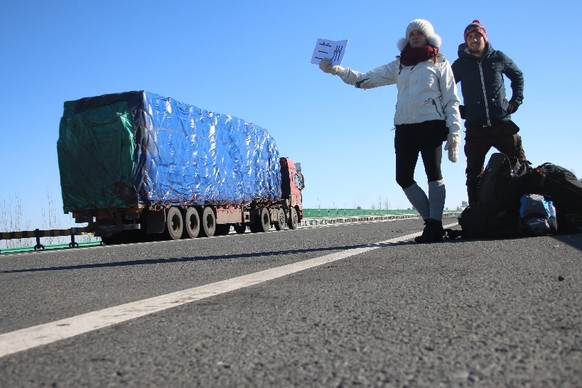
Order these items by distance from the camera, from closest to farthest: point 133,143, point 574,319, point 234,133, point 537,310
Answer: point 574,319, point 537,310, point 133,143, point 234,133

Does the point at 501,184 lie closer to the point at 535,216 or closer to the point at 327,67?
the point at 535,216

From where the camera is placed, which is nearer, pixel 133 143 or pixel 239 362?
pixel 239 362

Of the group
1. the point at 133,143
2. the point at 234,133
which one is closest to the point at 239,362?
the point at 133,143

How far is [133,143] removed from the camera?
1454cm

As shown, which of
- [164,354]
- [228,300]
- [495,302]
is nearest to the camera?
[164,354]

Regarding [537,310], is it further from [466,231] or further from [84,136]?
[84,136]

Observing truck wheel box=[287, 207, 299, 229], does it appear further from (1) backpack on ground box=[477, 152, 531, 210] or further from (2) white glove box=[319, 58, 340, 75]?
(1) backpack on ground box=[477, 152, 531, 210]

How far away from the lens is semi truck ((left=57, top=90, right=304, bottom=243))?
14.6m

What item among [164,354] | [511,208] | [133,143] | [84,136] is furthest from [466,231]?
[84,136]

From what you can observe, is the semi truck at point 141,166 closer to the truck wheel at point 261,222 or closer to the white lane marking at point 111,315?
the truck wheel at point 261,222

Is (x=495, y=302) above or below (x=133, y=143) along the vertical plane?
below

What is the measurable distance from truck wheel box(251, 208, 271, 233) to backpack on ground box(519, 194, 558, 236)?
50.7 ft

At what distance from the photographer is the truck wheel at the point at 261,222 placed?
21.3 m

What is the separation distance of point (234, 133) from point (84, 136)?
5838 mm
